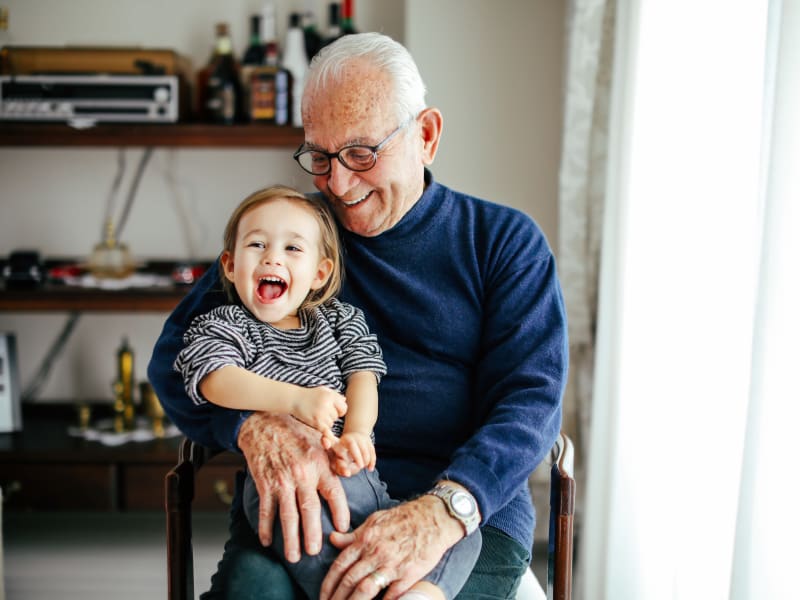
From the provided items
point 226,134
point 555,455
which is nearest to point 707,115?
point 555,455

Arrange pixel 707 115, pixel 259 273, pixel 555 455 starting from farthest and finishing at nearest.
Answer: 1. pixel 707 115
2. pixel 555 455
3. pixel 259 273

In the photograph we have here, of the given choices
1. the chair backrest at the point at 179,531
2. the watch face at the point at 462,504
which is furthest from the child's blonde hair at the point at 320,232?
the watch face at the point at 462,504

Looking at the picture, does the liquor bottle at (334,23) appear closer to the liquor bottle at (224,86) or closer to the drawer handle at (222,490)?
the liquor bottle at (224,86)

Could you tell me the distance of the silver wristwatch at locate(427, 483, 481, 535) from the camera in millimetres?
1232

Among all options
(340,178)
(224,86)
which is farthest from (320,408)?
(224,86)

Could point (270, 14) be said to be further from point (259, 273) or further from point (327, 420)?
point (327, 420)

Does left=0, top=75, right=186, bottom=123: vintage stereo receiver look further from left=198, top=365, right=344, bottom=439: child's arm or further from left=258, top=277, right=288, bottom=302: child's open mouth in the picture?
left=198, top=365, right=344, bottom=439: child's arm

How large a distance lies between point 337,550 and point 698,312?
0.92 metres

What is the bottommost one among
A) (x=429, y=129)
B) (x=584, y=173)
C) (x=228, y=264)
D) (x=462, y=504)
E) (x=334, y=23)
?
(x=462, y=504)

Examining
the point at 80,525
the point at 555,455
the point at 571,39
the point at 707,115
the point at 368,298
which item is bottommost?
the point at 80,525

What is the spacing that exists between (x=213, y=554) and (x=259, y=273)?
1.98 meters

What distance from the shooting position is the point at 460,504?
1.24 meters

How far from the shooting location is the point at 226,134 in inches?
112

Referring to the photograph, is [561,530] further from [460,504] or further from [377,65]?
[377,65]
